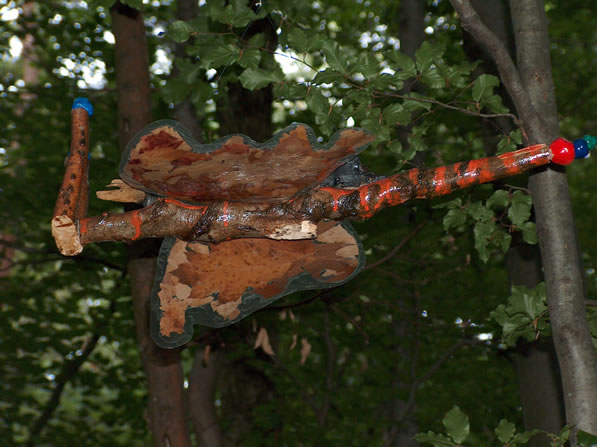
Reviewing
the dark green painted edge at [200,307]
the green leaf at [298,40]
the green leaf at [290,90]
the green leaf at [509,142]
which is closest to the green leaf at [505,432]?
the dark green painted edge at [200,307]

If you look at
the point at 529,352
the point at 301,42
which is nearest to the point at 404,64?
the point at 301,42

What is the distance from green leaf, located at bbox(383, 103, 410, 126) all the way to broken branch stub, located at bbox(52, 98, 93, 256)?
131 cm

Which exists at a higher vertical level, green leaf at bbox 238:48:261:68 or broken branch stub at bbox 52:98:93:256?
green leaf at bbox 238:48:261:68

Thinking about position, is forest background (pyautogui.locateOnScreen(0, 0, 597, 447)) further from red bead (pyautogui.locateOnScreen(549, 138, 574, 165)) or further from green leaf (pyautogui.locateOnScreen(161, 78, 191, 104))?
red bead (pyautogui.locateOnScreen(549, 138, 574, 165))

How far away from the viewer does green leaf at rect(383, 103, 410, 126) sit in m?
2.69

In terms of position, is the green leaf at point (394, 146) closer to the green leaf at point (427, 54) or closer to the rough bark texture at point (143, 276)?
the green leaf at point (427, 54)

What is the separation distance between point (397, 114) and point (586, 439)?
1472 millimetres

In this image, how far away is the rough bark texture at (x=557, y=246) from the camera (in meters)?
2.08

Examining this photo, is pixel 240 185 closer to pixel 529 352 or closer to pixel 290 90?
pixel 290 90

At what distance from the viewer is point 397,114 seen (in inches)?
106

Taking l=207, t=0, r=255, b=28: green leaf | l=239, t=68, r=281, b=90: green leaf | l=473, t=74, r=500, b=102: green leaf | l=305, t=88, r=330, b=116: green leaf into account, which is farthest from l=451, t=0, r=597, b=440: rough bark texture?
l=207, t=0, r=255, b=28: green leaf

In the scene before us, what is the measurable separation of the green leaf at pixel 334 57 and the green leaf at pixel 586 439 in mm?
1563

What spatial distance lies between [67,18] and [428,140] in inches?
145

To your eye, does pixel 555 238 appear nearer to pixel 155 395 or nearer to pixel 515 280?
pixel 515 280
